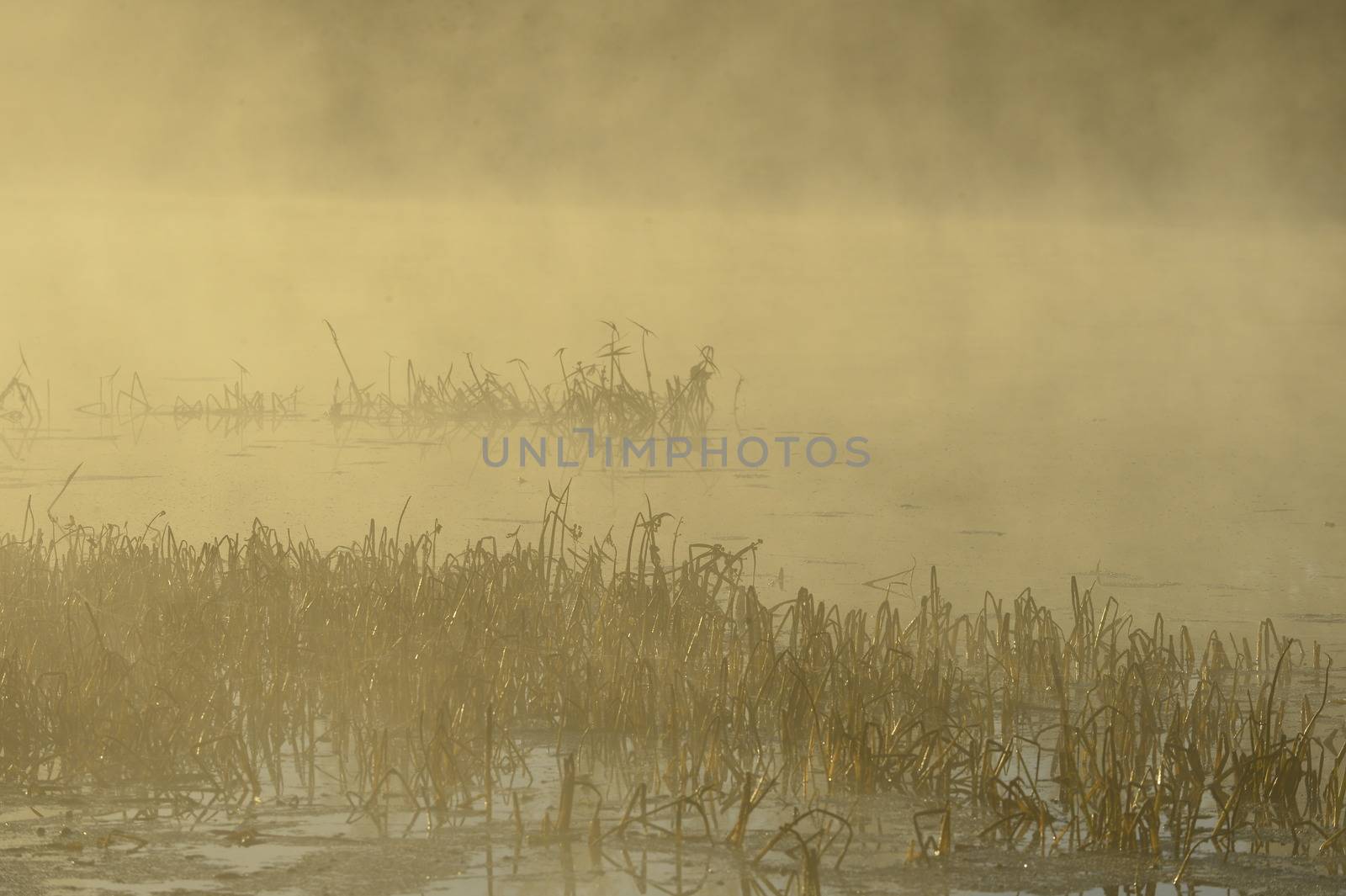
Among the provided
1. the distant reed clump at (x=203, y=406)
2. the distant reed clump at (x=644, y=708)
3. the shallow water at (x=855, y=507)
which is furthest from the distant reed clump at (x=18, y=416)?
the distant reed clump at (x=644, y=708)

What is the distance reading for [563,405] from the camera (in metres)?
9.58

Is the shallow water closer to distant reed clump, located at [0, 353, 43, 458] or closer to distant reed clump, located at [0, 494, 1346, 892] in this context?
distant reed clump, located at [0, 353, 43, 458]

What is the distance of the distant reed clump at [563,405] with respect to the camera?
9.43 metres

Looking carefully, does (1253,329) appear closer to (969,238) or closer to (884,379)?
(884,379)

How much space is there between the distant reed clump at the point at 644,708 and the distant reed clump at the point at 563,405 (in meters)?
4.12

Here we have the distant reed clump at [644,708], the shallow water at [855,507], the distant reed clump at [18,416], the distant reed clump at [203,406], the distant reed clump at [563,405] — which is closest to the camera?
the distant reed clump at [644,708]

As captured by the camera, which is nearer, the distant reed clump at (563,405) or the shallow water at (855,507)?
the shallow water at (855,507)

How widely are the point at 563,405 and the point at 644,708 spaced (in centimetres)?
568

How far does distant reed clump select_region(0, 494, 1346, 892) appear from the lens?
11.1 ft

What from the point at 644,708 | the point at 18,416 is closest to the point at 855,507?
the point at 644,708

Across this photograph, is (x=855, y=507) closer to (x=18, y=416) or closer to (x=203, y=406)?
(x=203, y=406)

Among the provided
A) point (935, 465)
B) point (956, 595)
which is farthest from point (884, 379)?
point (956, 595)

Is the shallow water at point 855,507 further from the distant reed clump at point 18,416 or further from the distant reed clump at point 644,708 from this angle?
the distant reed clump at point 644,708

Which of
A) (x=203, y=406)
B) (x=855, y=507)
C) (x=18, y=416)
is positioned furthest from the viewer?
(x=203, y=406)
